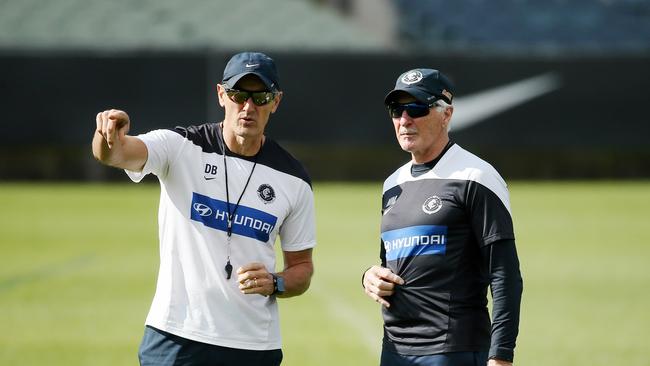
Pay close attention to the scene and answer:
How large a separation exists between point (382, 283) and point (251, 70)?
3.91 feet

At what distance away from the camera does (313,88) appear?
26203 mm

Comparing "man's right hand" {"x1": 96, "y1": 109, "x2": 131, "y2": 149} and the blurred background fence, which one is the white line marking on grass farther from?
the blurred background fence

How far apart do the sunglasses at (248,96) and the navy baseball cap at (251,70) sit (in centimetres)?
3

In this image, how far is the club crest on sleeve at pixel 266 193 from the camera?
5.06m

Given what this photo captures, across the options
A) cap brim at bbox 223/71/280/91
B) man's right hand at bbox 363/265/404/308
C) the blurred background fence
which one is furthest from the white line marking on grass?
the blurred background fence

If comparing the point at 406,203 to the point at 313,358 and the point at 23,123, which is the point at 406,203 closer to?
the point at 313,358

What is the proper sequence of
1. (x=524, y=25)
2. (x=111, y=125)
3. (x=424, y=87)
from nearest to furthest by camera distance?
(x=111, y=125) → (x=424, y=87) → (x=524, y=25)

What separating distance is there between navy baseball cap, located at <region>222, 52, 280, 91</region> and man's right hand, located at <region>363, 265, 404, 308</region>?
1026 millimetres

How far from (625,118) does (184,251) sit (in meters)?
23.4

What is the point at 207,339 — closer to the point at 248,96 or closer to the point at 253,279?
the point at 253,279

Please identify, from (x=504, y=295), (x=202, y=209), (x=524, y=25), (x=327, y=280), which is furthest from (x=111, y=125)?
(x=524, y=25)

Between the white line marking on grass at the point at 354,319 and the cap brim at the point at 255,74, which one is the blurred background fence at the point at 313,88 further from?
the cap brim at the point at 255,74

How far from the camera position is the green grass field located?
10086 millimetres

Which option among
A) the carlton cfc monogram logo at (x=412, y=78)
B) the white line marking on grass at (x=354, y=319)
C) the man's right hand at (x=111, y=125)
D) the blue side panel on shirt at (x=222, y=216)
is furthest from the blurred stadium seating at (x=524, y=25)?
the man's right hand at (x=111, y=125)
